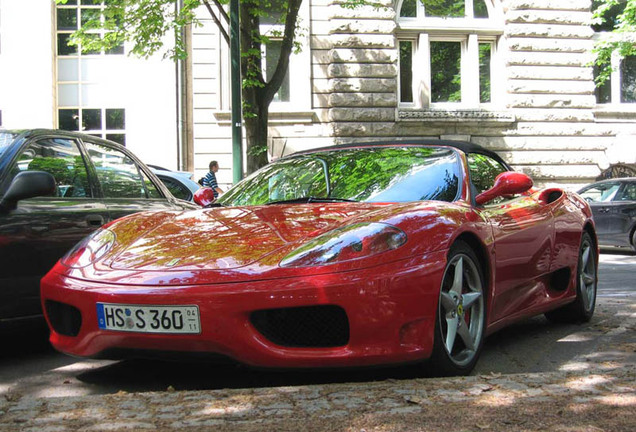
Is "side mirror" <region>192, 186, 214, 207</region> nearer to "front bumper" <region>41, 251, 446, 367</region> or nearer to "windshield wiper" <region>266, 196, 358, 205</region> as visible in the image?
"windshield wiper" <region>266, 196, 358, 205</region>

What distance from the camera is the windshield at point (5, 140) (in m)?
4.93

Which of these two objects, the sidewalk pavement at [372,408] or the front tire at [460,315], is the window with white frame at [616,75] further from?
the sidewalk pavement at [372,408]

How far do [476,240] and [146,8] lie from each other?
11.3 m

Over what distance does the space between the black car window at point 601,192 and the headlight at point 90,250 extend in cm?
1348

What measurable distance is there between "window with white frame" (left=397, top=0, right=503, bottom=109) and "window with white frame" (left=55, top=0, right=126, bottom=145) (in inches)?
310

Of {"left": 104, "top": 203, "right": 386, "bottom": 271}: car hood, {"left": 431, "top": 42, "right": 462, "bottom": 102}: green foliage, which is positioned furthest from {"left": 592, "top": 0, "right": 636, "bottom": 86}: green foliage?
{"left": 104, "top": 203, "right": 386, "bottom": 271}: car hood

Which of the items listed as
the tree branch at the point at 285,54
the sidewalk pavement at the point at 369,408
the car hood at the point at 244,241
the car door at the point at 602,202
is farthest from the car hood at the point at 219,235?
the car door at the point at 602,202

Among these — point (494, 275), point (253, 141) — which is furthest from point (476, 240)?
point (253, 141)

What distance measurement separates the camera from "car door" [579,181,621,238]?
51.3 ft

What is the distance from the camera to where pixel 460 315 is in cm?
399

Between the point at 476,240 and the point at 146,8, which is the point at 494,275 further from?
the point at 146,8

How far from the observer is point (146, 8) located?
14109 millimetres

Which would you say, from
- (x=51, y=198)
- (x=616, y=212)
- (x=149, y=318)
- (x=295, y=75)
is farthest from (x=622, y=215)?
(x=149, y=318)

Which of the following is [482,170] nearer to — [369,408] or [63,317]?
[369,408]
